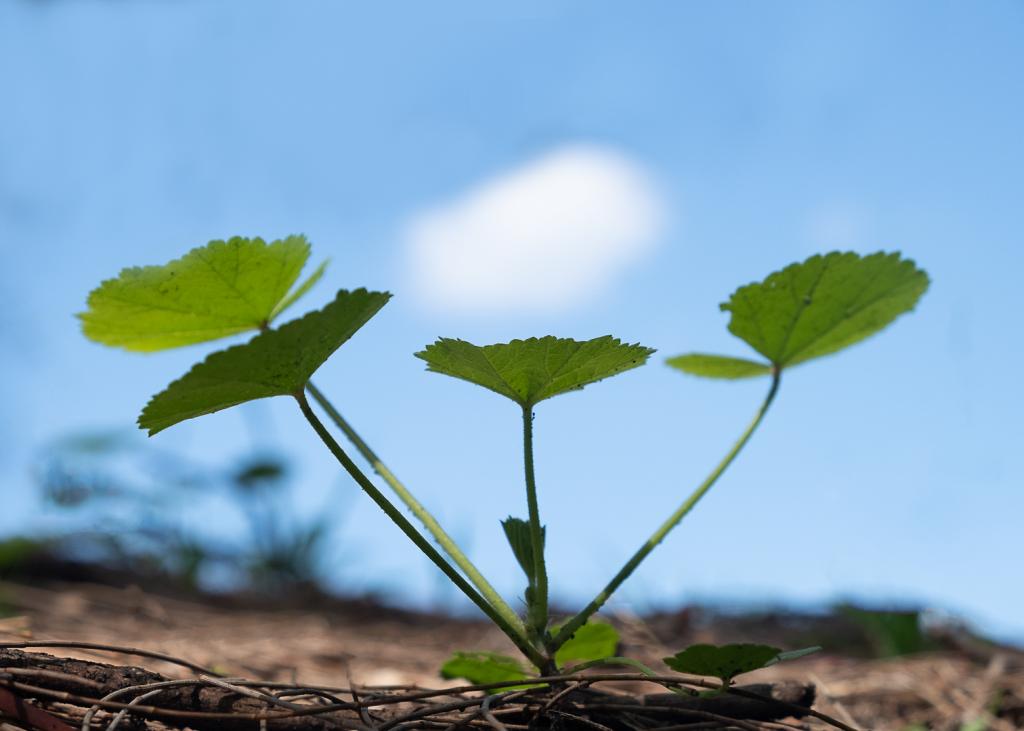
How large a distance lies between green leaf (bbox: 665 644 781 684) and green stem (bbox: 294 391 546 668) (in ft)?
0.51

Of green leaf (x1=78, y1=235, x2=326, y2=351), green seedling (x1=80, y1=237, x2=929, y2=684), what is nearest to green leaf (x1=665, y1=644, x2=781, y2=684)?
green seedling (x1=80, y1=237, x2=929, y2=684)

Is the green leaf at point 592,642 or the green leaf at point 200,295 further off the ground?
the green leaf at point 200,295

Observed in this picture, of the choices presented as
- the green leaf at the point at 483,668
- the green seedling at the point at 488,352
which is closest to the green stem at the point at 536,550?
the green seedling at the point at 488,352

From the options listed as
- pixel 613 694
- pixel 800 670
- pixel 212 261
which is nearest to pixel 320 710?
pixel 613 694

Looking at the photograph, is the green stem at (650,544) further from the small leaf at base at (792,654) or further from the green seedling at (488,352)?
the small leaf at base at (792,654)

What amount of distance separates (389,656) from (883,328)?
141cm

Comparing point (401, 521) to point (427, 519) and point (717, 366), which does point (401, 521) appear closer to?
point (427, 519)

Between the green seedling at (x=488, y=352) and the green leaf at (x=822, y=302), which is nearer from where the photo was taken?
the green seedling at (x=488, y=352)

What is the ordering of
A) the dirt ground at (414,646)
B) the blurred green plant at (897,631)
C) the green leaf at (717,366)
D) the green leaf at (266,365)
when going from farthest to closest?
the blurred green plant at (897,631)
the dirt ground at (414,646)
the green leaf at (717,366)
the green leaf at (266,365)

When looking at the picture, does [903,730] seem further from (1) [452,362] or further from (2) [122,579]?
(2) [122,579]

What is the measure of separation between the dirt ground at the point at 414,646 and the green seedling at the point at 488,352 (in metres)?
0.30

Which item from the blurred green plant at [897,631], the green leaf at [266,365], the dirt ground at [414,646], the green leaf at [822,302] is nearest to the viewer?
the green leaf at [266,365]

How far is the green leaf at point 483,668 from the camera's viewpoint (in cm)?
100

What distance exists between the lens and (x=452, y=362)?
0.88 metres
